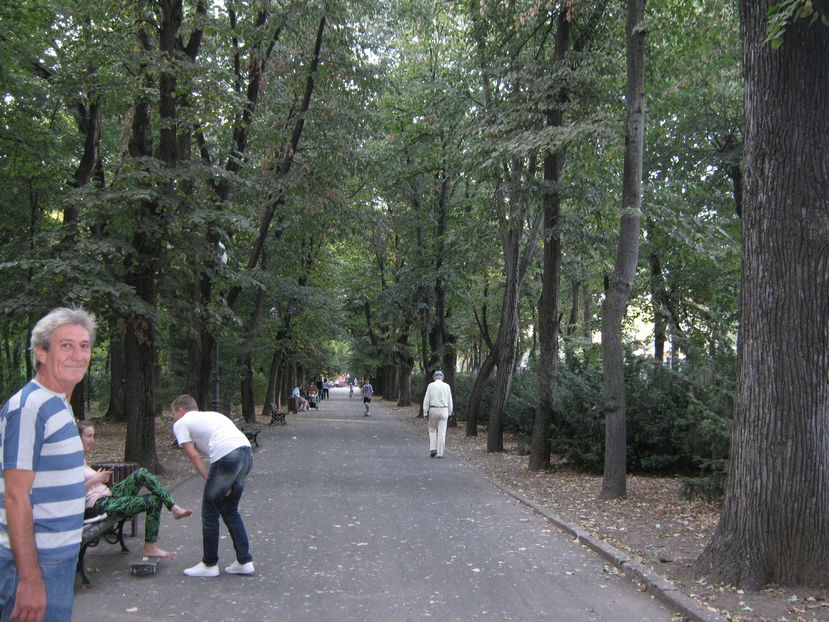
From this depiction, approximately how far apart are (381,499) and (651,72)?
8284 millimetres

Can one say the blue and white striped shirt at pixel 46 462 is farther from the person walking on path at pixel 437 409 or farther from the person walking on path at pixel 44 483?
the person walking on path at pixel 437 409

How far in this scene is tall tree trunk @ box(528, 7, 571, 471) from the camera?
13461 mm

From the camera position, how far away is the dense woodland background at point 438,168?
10.4 meters

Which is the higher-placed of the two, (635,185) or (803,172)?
(635,185)

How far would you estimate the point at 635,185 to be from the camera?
10.6 metres

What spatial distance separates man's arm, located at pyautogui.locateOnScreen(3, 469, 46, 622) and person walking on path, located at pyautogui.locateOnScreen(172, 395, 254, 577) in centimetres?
335

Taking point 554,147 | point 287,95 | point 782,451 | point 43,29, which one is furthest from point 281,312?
point 782,451

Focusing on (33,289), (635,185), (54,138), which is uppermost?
(54,138)

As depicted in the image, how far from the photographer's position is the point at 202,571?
20.9 ft

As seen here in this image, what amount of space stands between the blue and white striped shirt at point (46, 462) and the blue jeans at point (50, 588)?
4 cm

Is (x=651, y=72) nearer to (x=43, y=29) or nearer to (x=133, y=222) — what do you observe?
(x=133, y=222)

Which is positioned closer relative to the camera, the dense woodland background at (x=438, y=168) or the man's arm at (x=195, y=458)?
the man's arm at (x=195, y=458)

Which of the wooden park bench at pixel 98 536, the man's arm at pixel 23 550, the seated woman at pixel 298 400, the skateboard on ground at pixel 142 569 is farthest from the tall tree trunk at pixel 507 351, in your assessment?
the seated woman at pixel 298 400

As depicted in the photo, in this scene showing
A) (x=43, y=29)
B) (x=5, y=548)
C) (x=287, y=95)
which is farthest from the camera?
(x=287, y=95)
